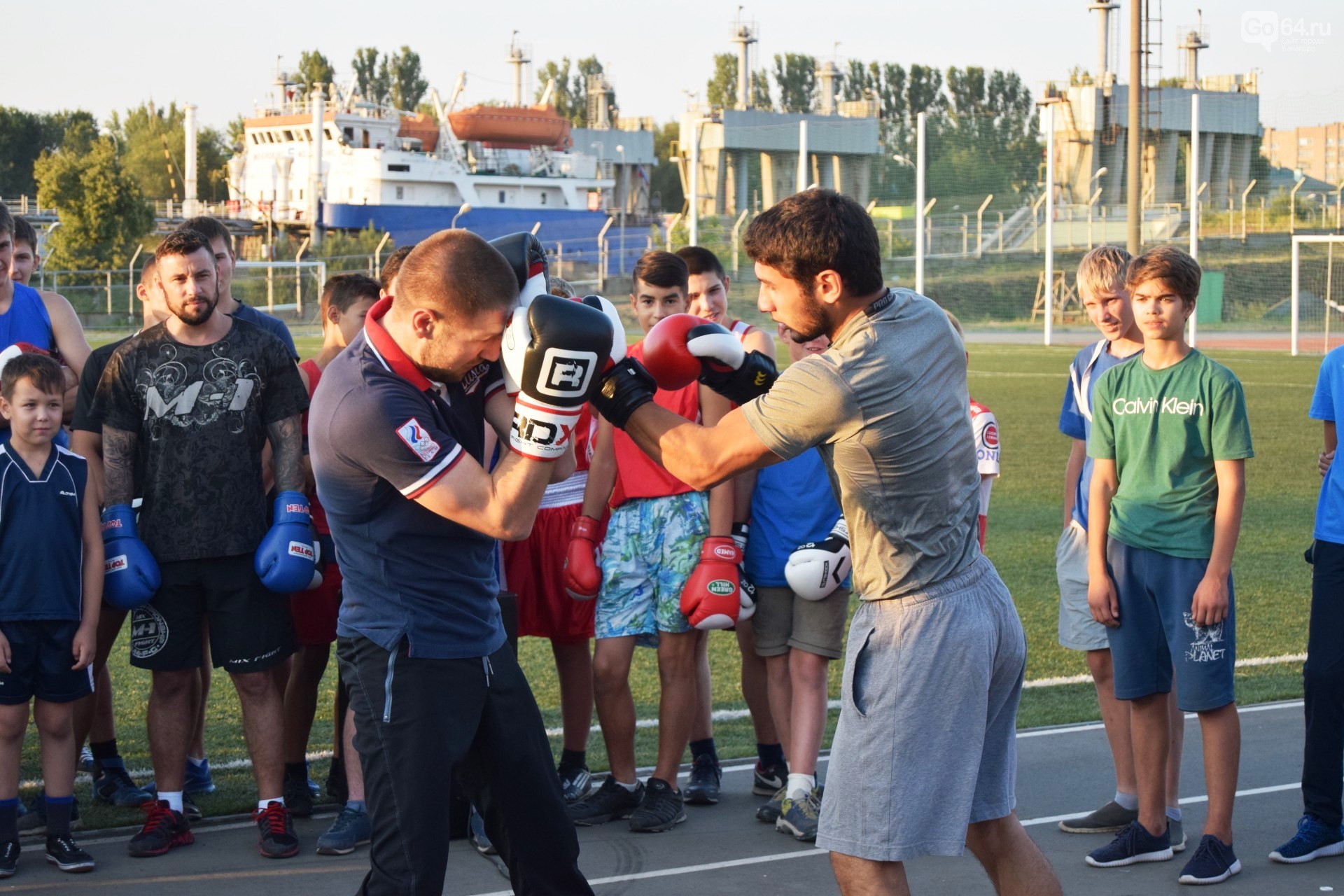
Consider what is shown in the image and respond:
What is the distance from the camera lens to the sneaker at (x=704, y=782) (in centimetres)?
523

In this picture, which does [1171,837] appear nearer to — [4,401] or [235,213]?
[4,401]

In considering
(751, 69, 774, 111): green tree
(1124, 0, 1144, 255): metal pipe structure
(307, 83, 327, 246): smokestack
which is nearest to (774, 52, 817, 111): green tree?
(751, 69, 774, 111): green tree

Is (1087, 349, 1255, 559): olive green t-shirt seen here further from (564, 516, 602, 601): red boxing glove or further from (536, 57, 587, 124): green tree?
(536, 57, 587, 124): green tree

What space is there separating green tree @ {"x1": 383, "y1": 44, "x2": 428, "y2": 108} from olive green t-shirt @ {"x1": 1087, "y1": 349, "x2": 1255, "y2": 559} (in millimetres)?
96235

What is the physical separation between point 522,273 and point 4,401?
231cm

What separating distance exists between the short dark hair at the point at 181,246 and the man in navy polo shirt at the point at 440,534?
171cm

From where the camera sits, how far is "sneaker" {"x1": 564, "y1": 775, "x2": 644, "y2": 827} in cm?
503

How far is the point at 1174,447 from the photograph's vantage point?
4.47m

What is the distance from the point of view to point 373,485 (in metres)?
3.29

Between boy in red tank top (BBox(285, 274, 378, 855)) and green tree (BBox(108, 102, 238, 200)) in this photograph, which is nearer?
boy in red tank top (BBox(285, 274, 378, 855))

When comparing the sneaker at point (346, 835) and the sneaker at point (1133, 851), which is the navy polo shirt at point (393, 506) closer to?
the sneaker at point (346, 835)

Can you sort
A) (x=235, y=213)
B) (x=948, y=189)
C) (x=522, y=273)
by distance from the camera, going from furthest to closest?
(x=235, y=213)
(x=948, y=189)
(x=522, y=273)

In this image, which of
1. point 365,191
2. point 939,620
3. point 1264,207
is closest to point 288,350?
point 939,620

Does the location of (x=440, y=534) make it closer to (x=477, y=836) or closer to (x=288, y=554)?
(x=288, y=554)
